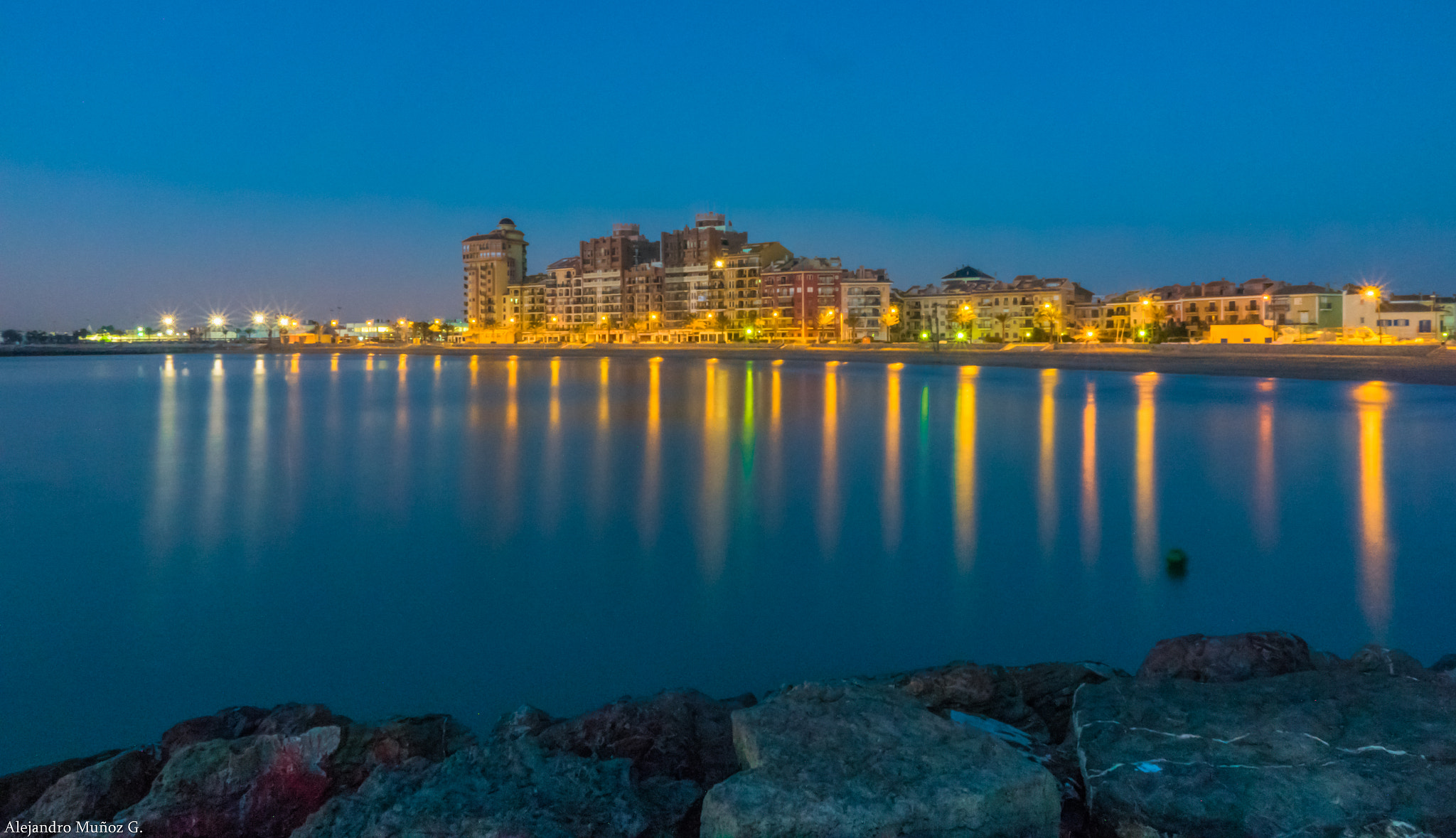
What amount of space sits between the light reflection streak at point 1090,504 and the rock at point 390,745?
5.47m

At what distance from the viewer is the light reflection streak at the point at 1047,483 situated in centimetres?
827

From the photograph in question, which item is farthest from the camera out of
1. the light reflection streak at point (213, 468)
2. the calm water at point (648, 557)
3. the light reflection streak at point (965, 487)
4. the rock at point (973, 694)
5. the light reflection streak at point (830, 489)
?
the light reflection streak at point (213, 468)

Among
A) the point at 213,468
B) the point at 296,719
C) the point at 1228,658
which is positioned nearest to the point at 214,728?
the point at 296,719

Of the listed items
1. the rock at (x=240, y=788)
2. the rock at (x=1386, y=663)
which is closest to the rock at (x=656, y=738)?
the rock at (x=240, y=788)

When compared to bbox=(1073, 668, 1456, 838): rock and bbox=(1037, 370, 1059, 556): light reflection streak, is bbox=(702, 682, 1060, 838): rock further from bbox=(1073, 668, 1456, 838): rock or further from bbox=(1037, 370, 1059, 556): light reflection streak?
bbox=(1037, 370, 1059, 556): light reflection streak

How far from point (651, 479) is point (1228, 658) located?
27.6 feet

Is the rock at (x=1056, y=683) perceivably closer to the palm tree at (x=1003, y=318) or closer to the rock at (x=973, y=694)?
the rock at (x=973, y=694)

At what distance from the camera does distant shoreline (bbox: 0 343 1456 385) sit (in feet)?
117

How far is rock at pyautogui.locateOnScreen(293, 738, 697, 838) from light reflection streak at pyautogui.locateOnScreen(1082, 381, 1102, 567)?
213 inches

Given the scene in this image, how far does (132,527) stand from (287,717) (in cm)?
653

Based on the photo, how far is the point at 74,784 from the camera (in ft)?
10.2

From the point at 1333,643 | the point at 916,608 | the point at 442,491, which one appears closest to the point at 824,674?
the point at 916,608

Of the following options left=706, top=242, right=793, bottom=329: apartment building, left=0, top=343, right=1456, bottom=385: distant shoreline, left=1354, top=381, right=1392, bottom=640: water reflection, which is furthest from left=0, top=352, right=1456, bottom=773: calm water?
left=706, top=242, right=793, bottom=329: apartment building

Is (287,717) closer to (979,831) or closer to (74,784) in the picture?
(74,784)
